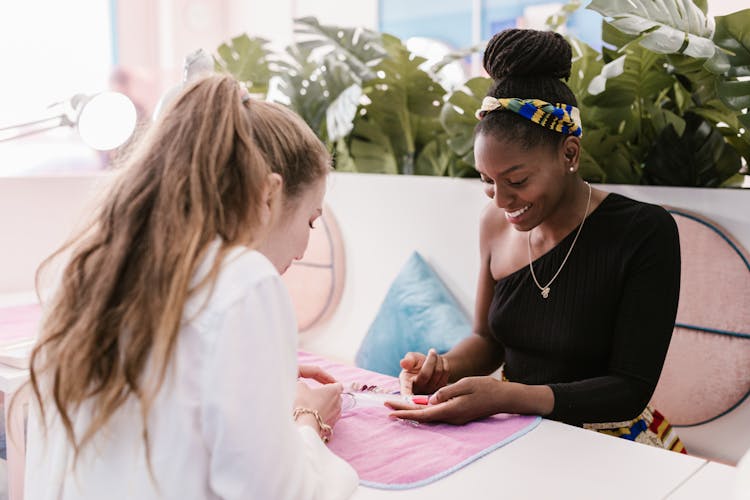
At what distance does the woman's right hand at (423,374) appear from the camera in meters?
1.46

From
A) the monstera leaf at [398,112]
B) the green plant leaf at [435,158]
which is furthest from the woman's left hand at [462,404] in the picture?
the monstera leaf at [398,112]

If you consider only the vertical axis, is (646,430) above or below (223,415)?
below

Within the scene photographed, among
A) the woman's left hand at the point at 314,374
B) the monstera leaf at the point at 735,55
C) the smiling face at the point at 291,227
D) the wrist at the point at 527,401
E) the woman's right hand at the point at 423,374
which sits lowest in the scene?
the woman's right hand at the point at 423,374

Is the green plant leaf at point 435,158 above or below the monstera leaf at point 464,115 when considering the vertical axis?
below

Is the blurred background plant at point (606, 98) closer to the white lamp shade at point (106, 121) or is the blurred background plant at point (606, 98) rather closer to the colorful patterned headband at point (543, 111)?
the colorful patterned headband at point (543, 111)

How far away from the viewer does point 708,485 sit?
102 cm

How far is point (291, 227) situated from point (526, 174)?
0.63m

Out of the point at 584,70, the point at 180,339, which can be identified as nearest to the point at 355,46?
the point at 584,70

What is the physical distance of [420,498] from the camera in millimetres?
979

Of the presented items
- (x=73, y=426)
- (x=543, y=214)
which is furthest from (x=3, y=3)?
(x=73, y=426)

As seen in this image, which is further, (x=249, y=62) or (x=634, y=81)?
(x=249, y=62)

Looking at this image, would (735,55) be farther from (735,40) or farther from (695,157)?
(695,157)

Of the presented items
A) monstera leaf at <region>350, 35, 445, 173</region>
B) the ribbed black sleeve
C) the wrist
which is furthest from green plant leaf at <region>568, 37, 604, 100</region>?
→ the wrist

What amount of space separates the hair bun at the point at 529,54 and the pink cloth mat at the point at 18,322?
1.13 meters
